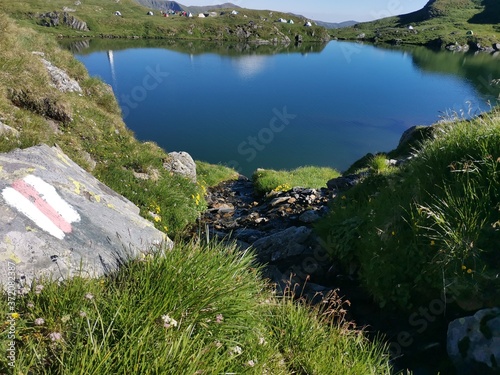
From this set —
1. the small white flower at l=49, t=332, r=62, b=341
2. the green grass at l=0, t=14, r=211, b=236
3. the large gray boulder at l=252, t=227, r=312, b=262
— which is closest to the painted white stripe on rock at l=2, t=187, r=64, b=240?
the small white flower at l=49, t=332, r=62, b=341

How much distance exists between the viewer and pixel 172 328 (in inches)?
117

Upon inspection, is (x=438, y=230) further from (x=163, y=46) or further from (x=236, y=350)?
(x=163, y=46)

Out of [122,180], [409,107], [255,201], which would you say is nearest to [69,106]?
[122,180]

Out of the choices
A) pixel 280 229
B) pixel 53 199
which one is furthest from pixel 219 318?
pixel 280 229

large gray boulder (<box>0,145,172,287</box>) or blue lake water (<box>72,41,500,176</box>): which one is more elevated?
large gray boulder (<box>0,145,172,287</box>)

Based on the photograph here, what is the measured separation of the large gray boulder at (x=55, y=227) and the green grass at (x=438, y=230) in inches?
151

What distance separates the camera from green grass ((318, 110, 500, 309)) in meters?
5.17

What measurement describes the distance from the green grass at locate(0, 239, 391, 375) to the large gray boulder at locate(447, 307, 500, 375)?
3.78 feet

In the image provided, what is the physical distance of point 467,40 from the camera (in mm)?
196875

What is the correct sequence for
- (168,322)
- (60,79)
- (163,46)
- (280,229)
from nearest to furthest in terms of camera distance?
(168,322)
(280,229)
(60,79)
(163,46)

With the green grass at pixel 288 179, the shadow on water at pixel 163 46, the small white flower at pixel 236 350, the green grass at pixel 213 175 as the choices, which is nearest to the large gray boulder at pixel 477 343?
the small white flower at pixel 236 350

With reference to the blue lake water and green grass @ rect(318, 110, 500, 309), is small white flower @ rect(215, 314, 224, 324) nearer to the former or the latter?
green grass @ rect(318, 110, 500, 309)

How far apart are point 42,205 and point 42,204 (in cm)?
3

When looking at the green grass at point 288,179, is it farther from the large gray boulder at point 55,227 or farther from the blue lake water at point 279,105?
the large gray boulder at point 55,227
